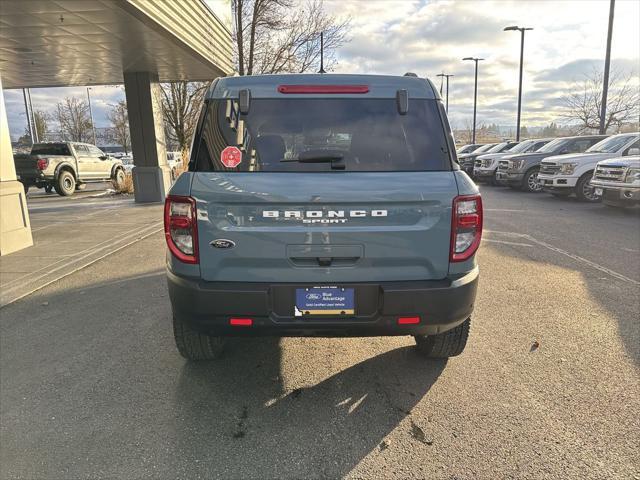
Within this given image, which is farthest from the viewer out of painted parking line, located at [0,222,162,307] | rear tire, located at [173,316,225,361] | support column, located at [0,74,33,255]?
support column, located at [0,74,33,255]

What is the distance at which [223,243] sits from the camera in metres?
2.56

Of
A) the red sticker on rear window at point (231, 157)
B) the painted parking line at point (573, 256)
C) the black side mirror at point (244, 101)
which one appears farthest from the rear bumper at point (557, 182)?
the red sticker on rear window at point (231, 157)

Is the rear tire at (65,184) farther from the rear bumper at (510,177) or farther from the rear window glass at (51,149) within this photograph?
the rear bumper at (510,177)

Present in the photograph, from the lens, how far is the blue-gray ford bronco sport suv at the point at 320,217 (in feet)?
8.32

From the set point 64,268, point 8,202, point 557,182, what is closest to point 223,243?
point 64,268

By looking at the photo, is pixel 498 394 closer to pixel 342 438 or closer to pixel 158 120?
pixel 342 438

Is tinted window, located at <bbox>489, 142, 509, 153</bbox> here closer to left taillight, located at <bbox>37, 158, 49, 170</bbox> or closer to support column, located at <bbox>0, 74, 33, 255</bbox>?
left taillight, located at <bbox>37, 158, 49, 170</bbox>

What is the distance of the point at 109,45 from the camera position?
30.6 feet

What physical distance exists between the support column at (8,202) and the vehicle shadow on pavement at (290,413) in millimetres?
5168

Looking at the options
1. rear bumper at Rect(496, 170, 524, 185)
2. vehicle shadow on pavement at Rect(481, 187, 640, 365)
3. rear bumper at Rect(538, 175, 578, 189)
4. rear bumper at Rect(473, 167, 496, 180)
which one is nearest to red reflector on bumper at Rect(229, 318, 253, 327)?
vehicle shadow on pavement at Rect(481, 187, 640, 365)

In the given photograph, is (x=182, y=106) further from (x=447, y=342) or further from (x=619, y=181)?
(x=447, y=342)

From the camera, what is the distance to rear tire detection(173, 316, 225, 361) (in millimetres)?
3154

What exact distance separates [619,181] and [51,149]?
18.7m

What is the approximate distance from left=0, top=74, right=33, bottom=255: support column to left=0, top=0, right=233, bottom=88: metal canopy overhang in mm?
1790
